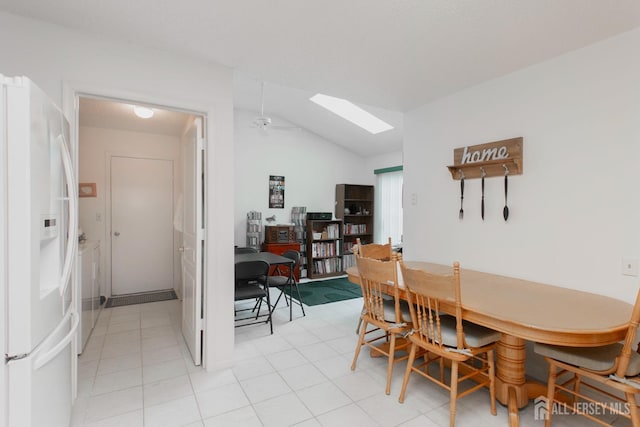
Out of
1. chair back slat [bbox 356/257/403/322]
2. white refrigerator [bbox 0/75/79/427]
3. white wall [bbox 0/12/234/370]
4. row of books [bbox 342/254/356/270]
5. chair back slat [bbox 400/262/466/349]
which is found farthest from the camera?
row of books [bbox 342/254/356/270]

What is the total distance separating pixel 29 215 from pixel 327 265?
4817 millimetres

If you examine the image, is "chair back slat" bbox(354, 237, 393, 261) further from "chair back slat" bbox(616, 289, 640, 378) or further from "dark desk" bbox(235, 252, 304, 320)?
"chair back slat" bbox(616, 289, 640, 378)

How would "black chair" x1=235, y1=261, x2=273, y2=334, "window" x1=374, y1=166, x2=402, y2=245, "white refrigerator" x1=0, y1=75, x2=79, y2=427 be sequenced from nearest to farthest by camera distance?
1. "white refrigerator" x1=0, y1=75, x2=79, y2=427
2. "black chair" x1=235, y1=261, x2=273, y2=334
3. "window" x1=374, y1=166, x2=402, y2=245

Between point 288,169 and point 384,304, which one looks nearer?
point 384,304

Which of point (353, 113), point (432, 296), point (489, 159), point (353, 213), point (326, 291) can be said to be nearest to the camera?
point (432, 296)

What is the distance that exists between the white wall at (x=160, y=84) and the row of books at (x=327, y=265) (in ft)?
10.3

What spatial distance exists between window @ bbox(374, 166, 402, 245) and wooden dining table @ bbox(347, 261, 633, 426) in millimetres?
3422

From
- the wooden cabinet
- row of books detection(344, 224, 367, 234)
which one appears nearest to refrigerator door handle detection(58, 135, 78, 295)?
the wooden cabinet

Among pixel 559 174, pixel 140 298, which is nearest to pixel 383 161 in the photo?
pixel 559 174

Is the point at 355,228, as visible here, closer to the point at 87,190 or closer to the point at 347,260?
the point at 347,260

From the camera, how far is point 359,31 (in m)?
1.94

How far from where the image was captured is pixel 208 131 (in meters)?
2.36

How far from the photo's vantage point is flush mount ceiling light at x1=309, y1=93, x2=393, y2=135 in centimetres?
459

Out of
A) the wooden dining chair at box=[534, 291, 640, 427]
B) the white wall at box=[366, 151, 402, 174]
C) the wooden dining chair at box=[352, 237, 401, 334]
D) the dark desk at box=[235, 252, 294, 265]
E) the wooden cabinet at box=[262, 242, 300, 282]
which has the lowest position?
the wooden dining chair at box=[534, 291, 640, 427]
